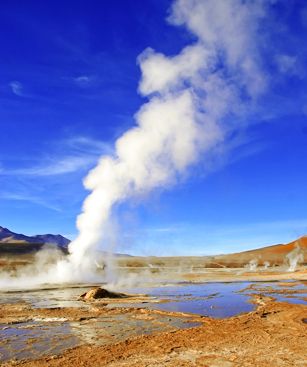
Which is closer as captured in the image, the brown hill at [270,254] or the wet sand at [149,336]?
the wet sand at [149,336]

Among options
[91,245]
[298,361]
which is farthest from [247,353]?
[91,245]

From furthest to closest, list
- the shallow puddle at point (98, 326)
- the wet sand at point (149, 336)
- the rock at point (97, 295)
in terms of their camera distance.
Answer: the rock at point (97, 295) → the shallow puddle at point (98, 326) → the wet sand at point (149, 336)

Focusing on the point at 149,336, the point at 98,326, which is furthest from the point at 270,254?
the point at 149,336

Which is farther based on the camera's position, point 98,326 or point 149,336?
point 98,326

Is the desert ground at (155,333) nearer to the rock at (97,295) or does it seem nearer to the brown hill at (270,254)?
the rock at (97,295)

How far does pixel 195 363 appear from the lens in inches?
491

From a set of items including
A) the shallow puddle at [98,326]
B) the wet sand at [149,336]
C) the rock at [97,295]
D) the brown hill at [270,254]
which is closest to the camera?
the wet sand at [149,336]

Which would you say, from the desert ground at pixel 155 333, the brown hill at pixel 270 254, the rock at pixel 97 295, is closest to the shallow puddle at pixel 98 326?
the desert ground at pixel 155 333

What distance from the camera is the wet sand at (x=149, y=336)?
13.0 m

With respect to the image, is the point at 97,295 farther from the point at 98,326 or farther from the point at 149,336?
the point at 149,336

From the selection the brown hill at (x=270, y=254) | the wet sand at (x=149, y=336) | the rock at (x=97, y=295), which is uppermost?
the brown hill at (x=270, y=254)

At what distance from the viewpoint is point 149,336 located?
16.5m

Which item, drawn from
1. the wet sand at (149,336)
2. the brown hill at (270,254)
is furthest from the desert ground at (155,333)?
the brown hill at (270,254)

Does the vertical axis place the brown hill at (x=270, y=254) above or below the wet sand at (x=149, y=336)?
above
